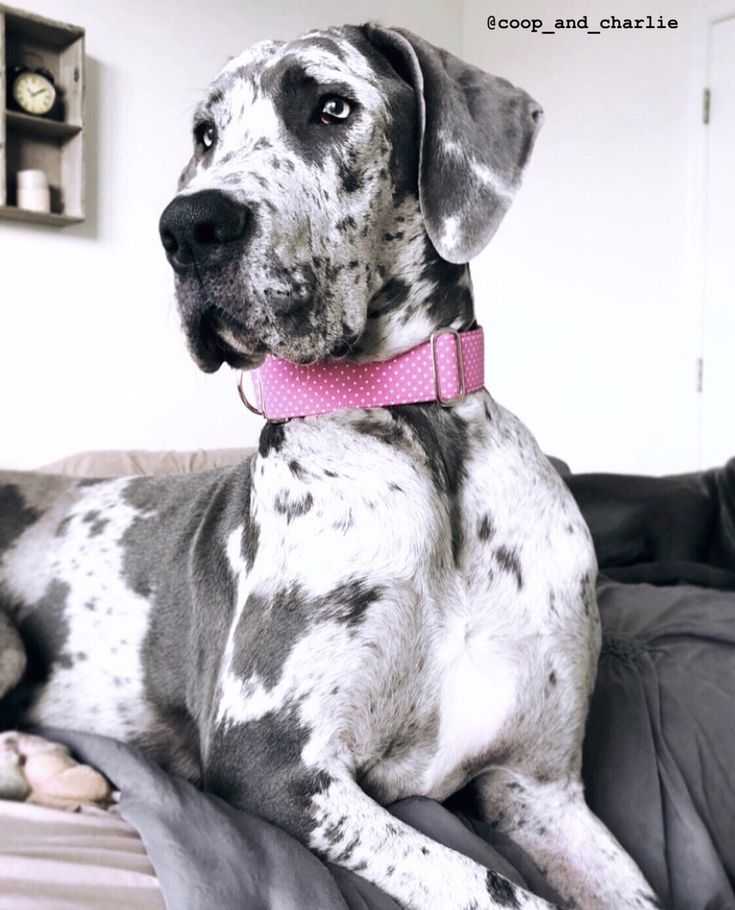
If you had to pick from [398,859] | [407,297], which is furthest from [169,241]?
[398,859]

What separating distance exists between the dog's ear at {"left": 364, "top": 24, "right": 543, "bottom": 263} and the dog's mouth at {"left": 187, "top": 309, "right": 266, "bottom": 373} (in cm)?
35

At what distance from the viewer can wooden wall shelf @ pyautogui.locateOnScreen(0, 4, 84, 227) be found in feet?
11.8

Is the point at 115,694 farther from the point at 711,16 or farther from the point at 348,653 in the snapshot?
the point at 711,16

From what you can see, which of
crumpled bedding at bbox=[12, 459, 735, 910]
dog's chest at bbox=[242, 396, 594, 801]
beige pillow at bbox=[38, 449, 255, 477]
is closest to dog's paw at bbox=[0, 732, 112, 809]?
crumpled bedding at bbox=[12, 459, 735, 910]

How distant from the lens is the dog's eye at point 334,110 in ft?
4.49

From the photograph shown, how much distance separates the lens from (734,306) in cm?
432

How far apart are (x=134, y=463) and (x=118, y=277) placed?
54.7 inches

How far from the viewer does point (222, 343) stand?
1.26 m

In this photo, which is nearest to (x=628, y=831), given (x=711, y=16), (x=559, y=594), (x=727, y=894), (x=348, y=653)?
(x=727, y=894)

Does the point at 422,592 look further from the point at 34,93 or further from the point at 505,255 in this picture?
the point at 505,255

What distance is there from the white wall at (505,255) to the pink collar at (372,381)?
2.80 metres

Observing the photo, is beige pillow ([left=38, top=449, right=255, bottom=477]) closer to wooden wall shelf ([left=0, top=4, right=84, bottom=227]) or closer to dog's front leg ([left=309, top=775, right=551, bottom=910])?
wooden wall shelf ([left=0, top=4, right=84, bottom=227])

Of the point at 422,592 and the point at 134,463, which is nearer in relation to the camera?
the point at 422,592

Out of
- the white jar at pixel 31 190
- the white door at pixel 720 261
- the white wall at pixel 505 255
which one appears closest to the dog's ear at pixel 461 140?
the white jar at pixel 31 190
